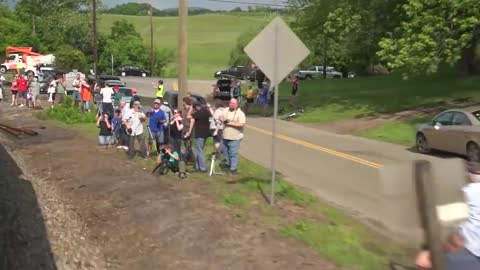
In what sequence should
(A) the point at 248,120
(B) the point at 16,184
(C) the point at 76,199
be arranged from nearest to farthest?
(C) the point at 76,199, (B) the point at 16,184, (A) the point at 248,120

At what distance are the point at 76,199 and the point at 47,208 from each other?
2.39 feet

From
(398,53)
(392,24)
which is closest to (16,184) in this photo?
(398,53)

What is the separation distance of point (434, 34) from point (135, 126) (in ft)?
46.0

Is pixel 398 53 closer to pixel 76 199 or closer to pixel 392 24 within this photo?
pixel 392 24

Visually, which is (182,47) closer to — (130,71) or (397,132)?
(397,132)

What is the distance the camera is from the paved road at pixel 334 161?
11930 millimetres

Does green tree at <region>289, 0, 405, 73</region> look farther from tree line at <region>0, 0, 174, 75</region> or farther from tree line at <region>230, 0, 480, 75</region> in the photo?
tree line at <region>0, 0, 174, 75</region>

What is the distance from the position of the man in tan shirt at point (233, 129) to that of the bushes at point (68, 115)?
13018mm

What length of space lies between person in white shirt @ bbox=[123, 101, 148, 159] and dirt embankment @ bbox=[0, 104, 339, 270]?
0.86 m

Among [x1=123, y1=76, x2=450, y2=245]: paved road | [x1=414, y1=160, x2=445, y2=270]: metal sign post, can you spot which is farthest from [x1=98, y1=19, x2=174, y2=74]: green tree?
[x1=414, y1=160, x2=445, y2=270]: metal sign post

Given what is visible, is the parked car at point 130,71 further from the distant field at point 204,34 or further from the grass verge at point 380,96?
the grass verge at point 380,96

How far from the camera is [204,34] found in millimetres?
132000

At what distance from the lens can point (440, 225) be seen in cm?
405

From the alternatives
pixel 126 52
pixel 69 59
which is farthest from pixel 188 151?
pixel 126 52
